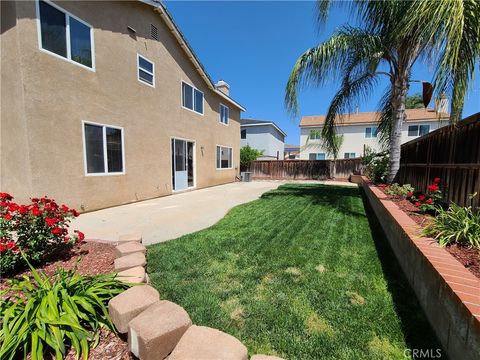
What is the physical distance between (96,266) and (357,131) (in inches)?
1074

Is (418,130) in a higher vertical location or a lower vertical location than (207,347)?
higher

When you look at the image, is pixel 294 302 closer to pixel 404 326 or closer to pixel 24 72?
pixel 404 326

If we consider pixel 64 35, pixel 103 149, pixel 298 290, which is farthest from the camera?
pixel 103 149

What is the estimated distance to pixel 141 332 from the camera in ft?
5.46

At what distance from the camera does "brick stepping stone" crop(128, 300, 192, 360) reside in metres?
1.63

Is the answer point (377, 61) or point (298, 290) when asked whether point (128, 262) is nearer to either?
point (298, 290)

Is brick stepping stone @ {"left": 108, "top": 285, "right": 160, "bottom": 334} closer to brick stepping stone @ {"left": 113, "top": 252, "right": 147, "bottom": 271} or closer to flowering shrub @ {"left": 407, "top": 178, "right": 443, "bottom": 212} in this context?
brick stepping stone @ {"left": 113, "top": 252, "right": 147, "bottom": 271}

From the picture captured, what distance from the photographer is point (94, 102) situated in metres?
6.70

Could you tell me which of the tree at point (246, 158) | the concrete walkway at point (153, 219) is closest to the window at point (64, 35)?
the concrete walkway at point (153, 219)

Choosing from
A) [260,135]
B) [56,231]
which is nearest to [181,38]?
[56,231]

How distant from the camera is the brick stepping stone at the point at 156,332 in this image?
5.33 ft

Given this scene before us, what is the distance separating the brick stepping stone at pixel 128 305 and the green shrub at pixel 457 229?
3.06 metres

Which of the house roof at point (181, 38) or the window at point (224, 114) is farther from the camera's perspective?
the window at point (224, 114)

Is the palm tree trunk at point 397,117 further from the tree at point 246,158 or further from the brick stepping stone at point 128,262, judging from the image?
the tree at point 246,158
